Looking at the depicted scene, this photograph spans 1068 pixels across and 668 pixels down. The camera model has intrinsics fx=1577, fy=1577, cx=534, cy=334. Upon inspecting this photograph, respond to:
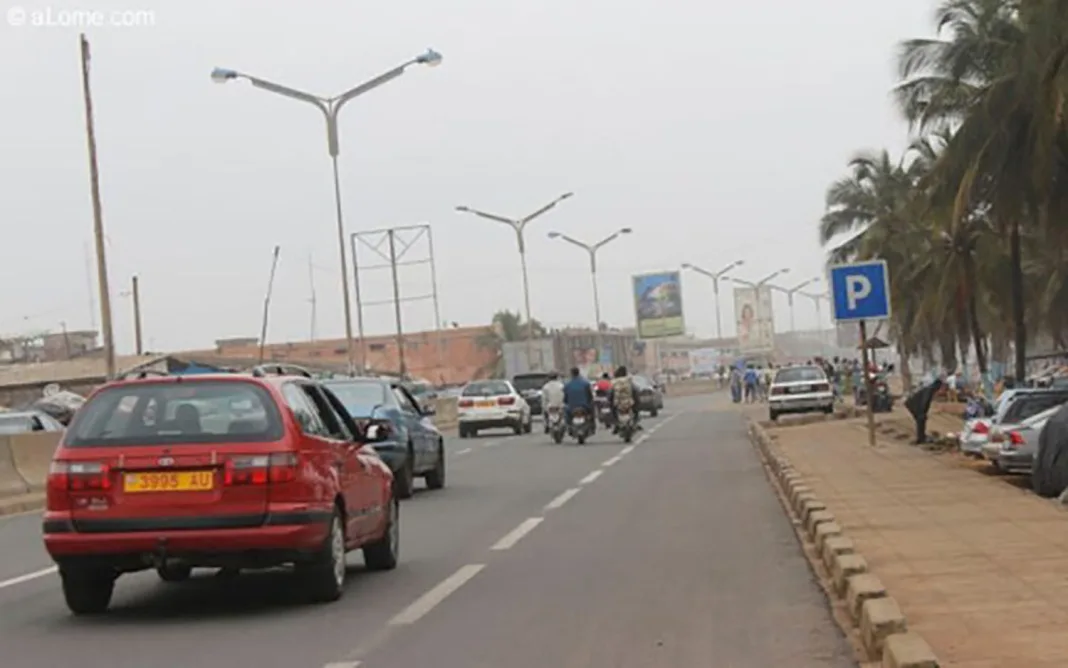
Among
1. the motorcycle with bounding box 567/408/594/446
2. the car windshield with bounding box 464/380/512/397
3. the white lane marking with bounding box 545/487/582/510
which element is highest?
the car windshield with bounding box 464/380/512/397

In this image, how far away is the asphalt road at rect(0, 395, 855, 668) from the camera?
8.88 m

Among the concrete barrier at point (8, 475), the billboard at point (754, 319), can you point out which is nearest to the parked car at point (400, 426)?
the concrete barrier at point (8, 475)

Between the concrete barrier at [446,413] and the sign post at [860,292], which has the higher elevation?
the sign post at [860,292]

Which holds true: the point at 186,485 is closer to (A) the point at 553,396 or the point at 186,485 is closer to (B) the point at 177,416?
(B) the point at 177,416

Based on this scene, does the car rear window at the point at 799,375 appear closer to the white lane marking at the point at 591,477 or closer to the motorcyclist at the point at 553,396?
the motorcyclist at the point at 553,396

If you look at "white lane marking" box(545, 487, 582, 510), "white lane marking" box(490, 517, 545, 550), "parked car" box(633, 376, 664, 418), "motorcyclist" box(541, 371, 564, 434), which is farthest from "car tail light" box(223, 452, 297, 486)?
"parked car" box(633, 376, 664, 418)

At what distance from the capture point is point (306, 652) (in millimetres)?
9016

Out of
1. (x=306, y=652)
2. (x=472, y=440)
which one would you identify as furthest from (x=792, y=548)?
(x=472, y=440)

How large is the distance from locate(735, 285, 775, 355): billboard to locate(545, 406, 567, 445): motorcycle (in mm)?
86340

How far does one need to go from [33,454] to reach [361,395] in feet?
25.4

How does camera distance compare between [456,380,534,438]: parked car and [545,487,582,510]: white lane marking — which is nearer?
[545,487,582,510]: white lane marking

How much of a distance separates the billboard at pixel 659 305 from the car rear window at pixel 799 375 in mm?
64523

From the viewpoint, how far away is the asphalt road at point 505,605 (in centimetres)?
888

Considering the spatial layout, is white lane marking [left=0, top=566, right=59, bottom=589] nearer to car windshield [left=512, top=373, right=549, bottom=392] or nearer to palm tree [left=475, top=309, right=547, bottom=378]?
car windshield [left=512, top=373, right=549, bottom=392]
